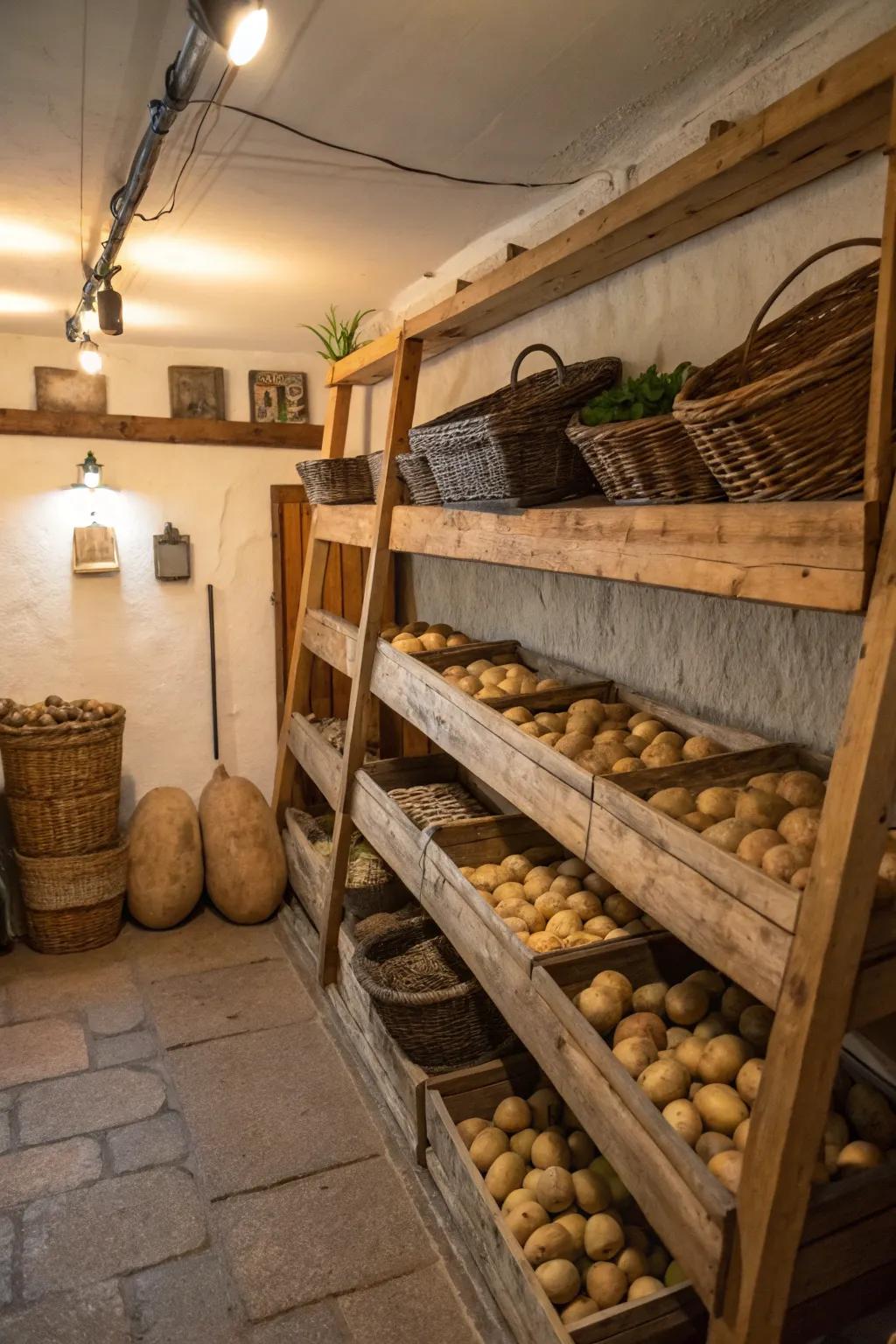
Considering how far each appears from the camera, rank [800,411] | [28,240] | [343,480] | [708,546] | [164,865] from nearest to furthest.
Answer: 1. [800,411]
2. [708,546]
3. [28,240]
4. [343,480]
5. [164,865]

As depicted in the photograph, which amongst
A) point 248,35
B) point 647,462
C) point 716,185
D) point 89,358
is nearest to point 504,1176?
point 647,462

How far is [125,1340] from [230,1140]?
631mm

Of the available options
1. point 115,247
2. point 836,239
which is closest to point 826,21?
point 836,239

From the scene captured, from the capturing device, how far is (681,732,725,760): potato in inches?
77.5

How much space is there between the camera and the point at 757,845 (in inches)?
57.4

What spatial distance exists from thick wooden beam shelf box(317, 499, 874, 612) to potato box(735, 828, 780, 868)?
0.38 metres

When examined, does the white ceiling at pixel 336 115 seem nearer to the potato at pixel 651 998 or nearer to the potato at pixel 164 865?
the potato at pixel 651 998

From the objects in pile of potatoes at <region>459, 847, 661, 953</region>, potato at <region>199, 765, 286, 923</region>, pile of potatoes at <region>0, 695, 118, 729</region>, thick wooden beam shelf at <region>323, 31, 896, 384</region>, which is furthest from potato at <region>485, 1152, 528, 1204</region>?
pile of potatoes at <region>0, 695, 118, 729</region>

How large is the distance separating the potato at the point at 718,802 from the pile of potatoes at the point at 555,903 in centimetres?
45

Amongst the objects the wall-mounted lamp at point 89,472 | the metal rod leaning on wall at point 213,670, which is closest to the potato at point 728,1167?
the metal rod leaning on wall at point 213,670

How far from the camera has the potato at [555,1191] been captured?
188 centimetres

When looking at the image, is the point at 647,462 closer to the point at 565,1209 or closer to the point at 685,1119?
the point at 685,1119

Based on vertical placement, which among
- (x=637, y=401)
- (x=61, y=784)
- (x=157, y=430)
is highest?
(x=157, y=430)

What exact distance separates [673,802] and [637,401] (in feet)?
2.68
